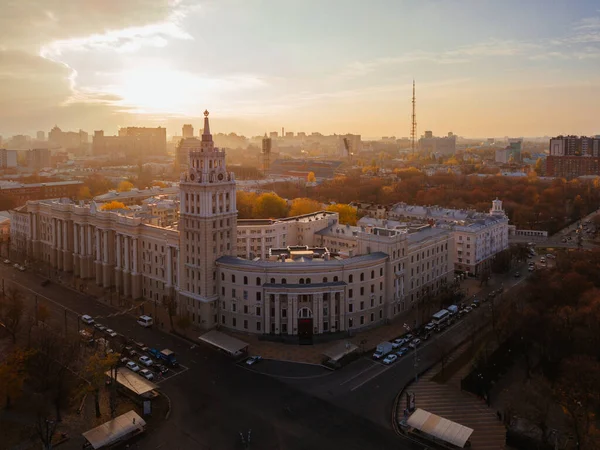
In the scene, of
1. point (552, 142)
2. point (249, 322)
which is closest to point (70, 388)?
point (249, 322)

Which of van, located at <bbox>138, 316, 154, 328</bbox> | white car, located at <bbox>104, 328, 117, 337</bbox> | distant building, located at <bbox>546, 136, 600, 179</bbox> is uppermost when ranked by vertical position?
distant building, located at <bbox>546, 136, 600, 179</bbox>

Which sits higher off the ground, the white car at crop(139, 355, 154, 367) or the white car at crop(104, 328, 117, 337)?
the white car at crop(104, 328, 117, 337)

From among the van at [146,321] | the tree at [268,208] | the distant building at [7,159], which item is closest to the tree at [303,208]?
the tree at [268,208]

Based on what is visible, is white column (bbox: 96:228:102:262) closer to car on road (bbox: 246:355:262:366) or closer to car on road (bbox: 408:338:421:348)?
car on road (bbox: 246:355:262:366)

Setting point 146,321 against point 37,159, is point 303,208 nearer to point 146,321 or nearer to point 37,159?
point 146,321

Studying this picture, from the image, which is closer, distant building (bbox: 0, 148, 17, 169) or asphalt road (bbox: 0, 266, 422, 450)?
asphalt road (bbox: 0, 266, 422, 450)

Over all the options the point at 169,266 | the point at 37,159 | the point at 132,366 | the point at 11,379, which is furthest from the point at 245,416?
the point at 37,159

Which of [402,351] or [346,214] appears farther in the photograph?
[346,214]

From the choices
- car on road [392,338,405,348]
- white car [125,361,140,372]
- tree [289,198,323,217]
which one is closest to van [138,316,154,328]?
white car [125,361,140,372]
